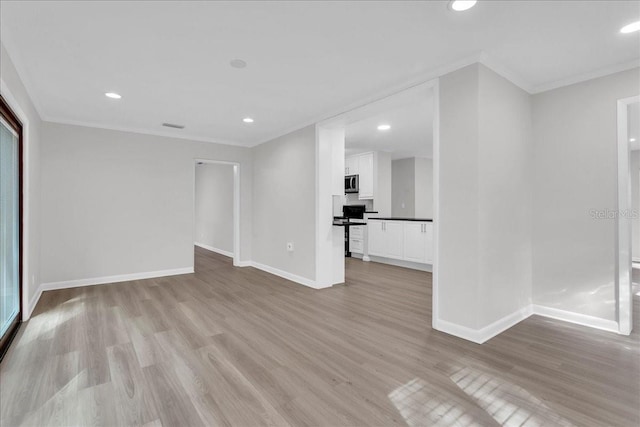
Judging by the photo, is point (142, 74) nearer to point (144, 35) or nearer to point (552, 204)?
point (144, 35)

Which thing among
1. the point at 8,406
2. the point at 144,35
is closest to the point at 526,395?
the point at 8,406

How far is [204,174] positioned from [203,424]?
7811 mm

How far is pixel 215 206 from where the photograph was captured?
795 cm

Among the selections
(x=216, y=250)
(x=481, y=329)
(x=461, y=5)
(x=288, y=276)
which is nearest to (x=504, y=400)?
(x=481, y=329)

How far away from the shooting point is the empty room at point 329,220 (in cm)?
191

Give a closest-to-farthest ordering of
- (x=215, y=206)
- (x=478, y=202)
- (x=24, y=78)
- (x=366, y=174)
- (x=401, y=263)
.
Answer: (x=478, y=202) → (x=24, y=78) → (x=401, y=263) → (x=366, y=174) → (x=215, y=206)

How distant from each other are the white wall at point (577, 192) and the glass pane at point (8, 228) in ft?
16.6

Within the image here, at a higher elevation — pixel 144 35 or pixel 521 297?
pixel 144 35

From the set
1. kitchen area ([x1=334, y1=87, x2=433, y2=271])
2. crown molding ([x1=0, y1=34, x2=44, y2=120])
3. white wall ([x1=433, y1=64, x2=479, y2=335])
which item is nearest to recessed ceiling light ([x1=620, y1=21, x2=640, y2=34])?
white wall ([x1=433, y1=64, x2=479, y2=335])

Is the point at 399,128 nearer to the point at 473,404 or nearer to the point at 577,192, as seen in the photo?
the point at 577,192

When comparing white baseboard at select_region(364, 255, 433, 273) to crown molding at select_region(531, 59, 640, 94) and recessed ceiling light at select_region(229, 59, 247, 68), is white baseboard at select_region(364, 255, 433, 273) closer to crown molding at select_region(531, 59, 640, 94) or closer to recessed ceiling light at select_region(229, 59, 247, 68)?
crown molding at select_region(531, 59, 640, 94)

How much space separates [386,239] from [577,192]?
344 centimetres

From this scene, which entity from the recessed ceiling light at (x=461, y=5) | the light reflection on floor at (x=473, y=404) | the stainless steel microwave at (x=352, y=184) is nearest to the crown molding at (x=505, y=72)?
the recessed ceiling light at (x=461, y=5)

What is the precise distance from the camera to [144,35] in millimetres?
2246
